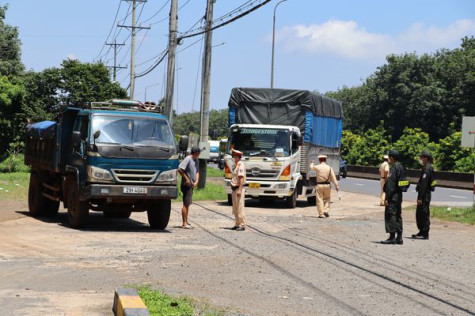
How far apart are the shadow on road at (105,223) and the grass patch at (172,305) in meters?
9.44

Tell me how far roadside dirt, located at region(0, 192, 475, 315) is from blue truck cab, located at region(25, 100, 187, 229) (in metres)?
0.62

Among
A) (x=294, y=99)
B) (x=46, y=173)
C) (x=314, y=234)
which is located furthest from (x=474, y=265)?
(x=294, y=99)

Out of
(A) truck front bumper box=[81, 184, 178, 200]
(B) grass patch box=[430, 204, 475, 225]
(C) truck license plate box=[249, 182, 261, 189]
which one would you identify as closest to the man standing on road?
(A) truck front bumper box=[81, 184, 178, 200]

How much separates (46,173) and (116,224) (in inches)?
102

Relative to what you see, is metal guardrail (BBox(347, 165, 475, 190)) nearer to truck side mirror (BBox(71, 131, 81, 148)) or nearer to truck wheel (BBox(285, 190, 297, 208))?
truck wheel (BBox(285, 190, 297, 208))

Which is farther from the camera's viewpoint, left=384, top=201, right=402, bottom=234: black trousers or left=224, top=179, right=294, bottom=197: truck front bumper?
left=224, top=179, right=294, bottom=197: truck front bumper

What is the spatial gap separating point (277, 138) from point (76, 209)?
33.9 ft

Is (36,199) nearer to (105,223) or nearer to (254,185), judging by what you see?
(105,223)

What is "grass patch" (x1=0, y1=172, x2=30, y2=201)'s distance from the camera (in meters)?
27.8

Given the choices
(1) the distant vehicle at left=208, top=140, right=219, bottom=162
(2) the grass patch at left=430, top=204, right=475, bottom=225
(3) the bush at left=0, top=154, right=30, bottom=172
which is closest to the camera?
(2) the grass patch at left=430, top=204, right=475, bottom=225

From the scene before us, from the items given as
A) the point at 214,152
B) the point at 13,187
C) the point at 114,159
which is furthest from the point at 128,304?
the point at 214,152

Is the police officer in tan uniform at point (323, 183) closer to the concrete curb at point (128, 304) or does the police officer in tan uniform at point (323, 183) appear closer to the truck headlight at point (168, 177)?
the truck headlight at point (168, 177)

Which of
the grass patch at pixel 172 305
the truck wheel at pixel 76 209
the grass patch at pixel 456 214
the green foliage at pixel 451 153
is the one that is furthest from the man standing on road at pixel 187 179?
the green foliage at pixel 451 153

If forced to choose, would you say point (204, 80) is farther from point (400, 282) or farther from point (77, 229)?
point (400, 282)
